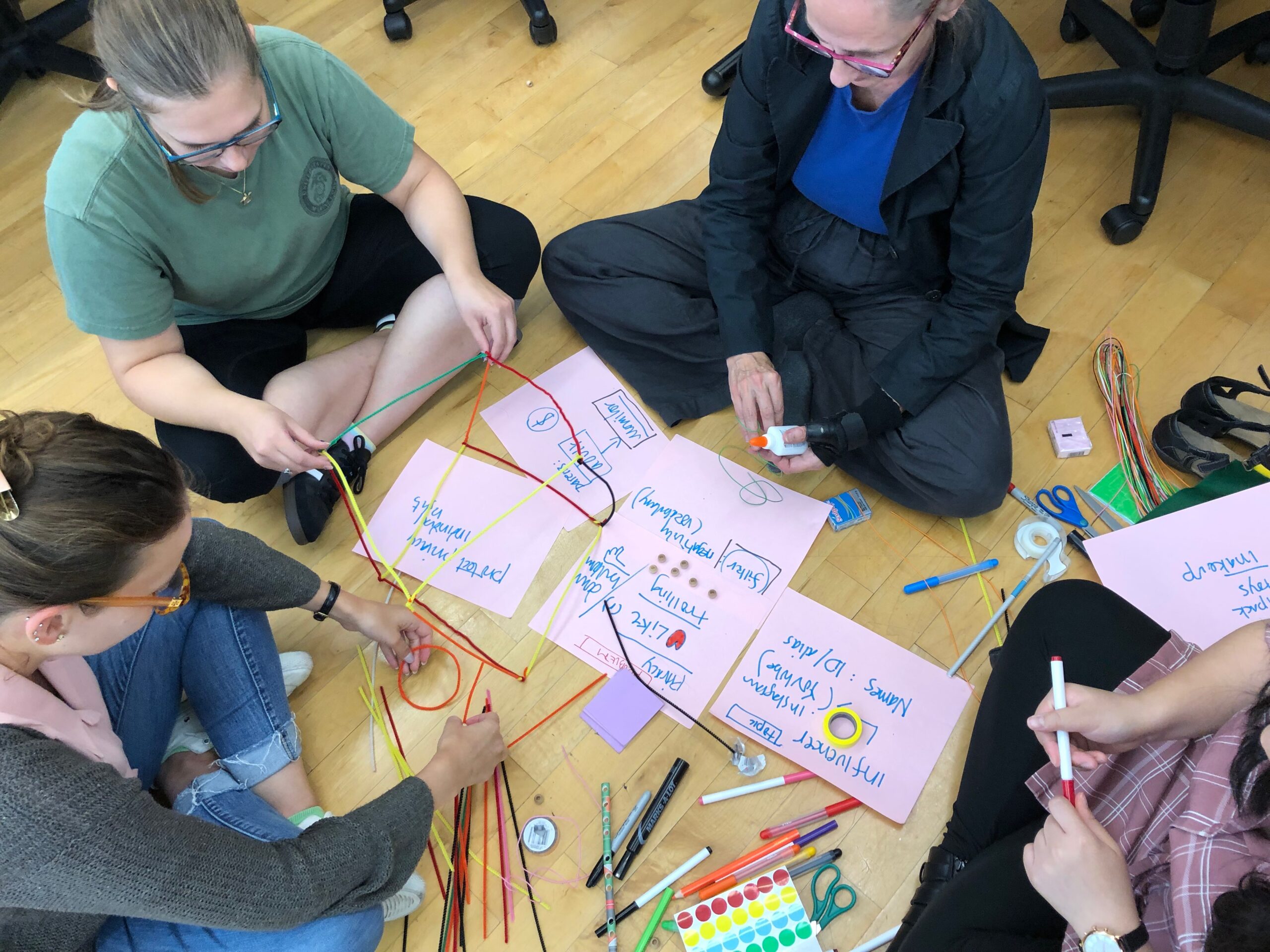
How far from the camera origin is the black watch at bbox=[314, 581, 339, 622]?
1288 mm

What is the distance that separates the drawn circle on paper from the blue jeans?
21.6 inches

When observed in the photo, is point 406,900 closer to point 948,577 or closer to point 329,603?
point 329,603

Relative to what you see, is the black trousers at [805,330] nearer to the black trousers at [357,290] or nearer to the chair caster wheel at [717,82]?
the black trousers at [357,290]

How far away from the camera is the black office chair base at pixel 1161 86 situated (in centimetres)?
168

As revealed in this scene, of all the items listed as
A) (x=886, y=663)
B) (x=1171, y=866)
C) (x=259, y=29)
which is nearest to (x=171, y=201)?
(x=259, y=29)

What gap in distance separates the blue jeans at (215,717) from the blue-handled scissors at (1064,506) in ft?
3.78

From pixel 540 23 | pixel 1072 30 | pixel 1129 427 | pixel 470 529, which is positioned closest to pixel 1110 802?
pixel 1129 427

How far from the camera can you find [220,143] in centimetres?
107

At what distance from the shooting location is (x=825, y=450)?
1396mm

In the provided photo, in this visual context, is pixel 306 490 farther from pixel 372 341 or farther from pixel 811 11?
pixel 811 11

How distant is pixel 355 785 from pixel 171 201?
853mm

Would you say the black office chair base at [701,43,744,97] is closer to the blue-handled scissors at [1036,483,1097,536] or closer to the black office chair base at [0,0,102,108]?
the blue-handled scissors at [1036,483,1097,536]

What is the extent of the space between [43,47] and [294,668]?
1.75m

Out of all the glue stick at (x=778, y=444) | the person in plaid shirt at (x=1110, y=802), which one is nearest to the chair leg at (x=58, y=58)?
the glue stick at (x=778, y=444)
